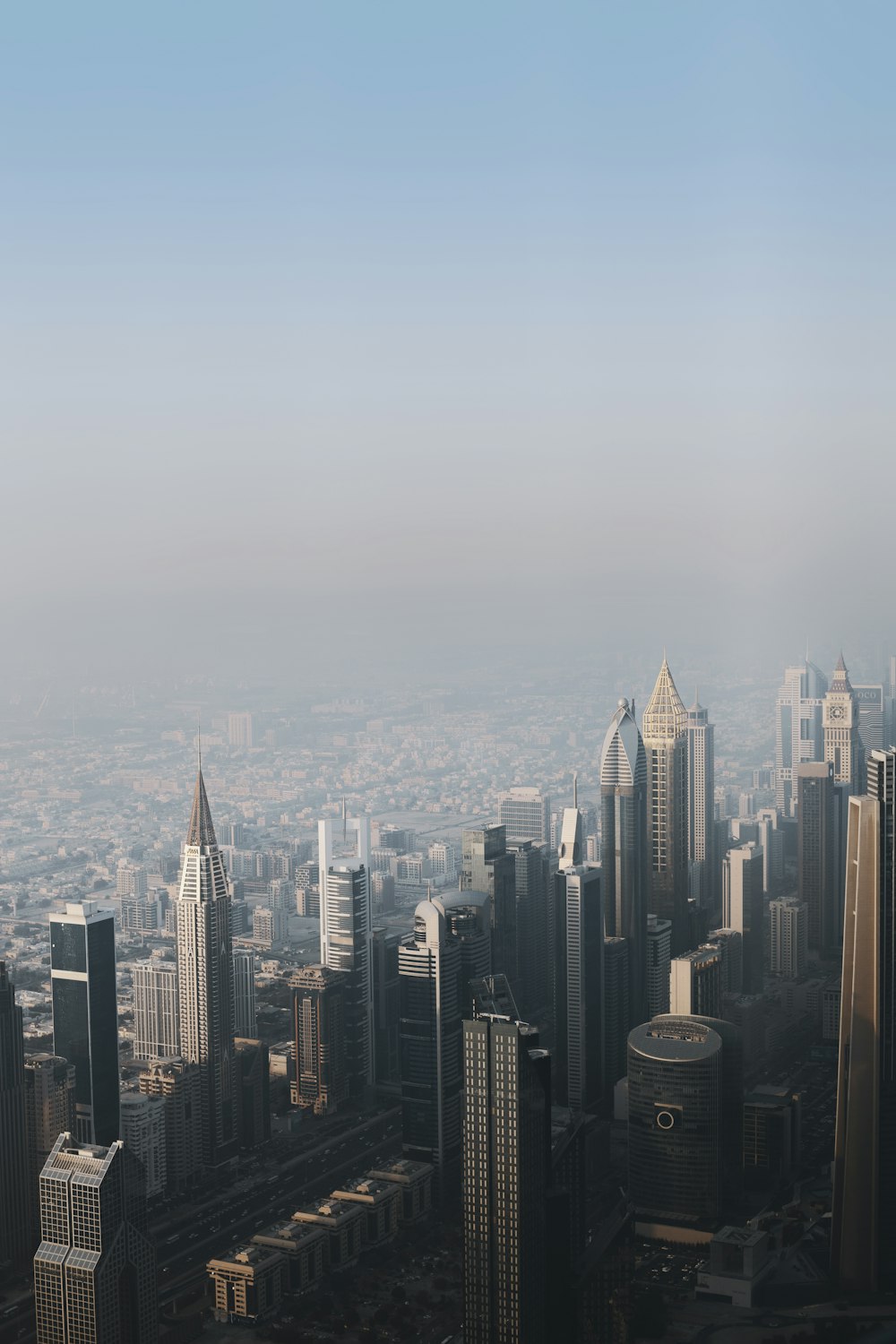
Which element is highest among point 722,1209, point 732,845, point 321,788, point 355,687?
point 355,687

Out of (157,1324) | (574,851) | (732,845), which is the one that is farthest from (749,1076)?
(157,1324)

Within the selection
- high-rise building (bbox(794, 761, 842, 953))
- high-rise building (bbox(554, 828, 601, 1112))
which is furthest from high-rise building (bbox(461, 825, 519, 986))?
high-rise building (bbox(794, 761, 842, 953))

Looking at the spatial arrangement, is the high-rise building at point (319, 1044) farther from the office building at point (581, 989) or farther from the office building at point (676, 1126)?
the office building at point (676, 1126)

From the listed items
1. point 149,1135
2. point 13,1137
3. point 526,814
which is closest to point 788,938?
point 526,814

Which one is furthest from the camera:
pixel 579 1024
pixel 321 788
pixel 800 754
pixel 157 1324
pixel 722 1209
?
pixel 800 754

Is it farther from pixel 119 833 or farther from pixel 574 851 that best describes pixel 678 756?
pixel 119 833

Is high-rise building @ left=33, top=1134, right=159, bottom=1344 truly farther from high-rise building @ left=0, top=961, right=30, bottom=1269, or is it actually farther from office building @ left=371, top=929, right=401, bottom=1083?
office building @ left=371, top=929, right=401, bottom=1083

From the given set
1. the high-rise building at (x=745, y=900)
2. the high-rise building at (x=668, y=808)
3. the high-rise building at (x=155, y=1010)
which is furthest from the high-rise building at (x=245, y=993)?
the high-rise building at (x=745, y=900)
